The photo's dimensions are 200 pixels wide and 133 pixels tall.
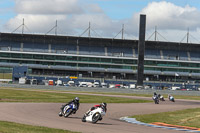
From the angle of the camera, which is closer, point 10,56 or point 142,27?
point 142,27

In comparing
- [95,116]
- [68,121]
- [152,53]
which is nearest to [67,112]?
[68,121]

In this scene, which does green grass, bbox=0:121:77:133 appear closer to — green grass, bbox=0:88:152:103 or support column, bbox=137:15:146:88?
green grass, bbox=0:88:152:103

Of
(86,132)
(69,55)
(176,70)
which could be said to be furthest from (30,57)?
(86,132)

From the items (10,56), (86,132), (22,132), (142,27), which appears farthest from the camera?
(10,56)

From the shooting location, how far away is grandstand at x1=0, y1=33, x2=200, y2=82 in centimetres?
12875

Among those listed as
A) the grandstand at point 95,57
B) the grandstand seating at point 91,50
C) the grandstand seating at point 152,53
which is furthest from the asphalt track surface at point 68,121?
the grandstand seating at point 152,53

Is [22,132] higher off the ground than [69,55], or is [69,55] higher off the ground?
[69,55]

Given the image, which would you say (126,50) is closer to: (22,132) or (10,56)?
(10,56)

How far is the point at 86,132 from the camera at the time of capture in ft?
57.6

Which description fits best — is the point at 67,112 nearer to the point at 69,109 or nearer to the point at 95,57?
the point at 69,109

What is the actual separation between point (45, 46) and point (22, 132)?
118301mm

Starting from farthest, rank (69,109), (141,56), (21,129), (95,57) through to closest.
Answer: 1. (95,57)
2. (141,56)
3. (69,109)
4. (21,129)

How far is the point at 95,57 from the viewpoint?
5113 inches

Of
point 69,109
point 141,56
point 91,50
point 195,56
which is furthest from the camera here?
point 195,56
